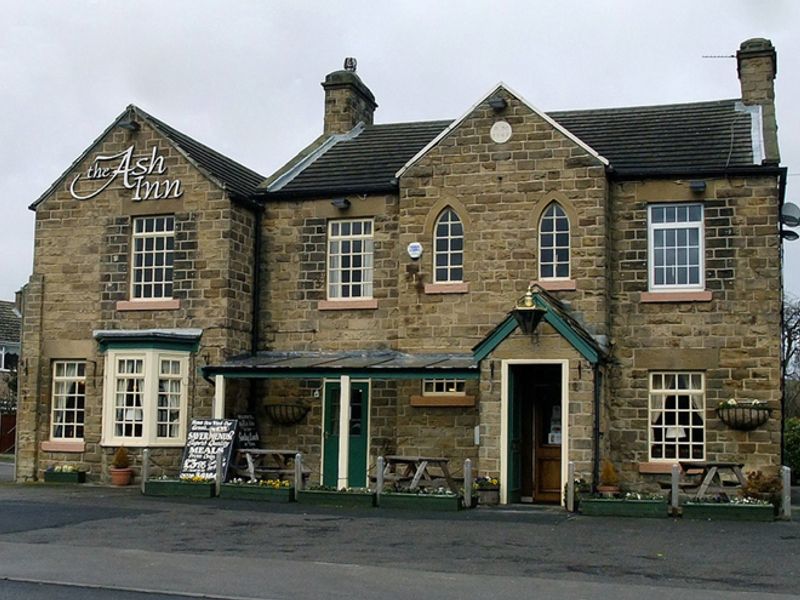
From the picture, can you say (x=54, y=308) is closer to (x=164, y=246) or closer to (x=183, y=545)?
(x=164, y=246)

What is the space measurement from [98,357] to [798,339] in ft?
114

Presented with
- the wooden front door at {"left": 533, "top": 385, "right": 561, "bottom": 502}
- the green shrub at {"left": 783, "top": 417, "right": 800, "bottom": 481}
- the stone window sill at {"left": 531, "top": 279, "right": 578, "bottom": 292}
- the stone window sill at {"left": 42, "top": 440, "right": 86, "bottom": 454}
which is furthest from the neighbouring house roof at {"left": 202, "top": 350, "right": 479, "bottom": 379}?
the green shrub at {"left": 783, "top": 417, "right": 800, "bottom": 481}

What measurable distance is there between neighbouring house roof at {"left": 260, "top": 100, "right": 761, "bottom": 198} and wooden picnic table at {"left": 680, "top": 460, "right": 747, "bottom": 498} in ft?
17.9

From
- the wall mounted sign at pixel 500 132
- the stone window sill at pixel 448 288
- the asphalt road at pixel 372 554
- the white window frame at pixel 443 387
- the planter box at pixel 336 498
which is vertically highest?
the wall mounted sign at pixel 500 132

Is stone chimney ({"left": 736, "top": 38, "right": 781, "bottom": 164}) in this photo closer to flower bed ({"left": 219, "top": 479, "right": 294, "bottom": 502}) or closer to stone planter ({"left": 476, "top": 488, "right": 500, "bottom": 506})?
stone planter ({"left": 476, "top": 488, "right": 500, "bottom": 506})

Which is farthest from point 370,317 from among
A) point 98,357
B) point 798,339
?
point 798,339

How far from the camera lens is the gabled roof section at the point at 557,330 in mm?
19328

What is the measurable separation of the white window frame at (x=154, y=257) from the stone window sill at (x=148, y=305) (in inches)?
3.6

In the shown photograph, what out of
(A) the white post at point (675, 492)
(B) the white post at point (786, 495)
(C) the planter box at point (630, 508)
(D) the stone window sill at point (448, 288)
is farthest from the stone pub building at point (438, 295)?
(B) the white post at point (786, 495)

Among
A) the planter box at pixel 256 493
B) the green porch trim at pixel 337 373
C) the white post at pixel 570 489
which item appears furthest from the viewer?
the green porch trim at pixel 337 373

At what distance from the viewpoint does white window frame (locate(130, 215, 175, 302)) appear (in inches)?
931

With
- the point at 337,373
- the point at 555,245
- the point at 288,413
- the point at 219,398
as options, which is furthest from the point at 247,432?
the point at 555,245

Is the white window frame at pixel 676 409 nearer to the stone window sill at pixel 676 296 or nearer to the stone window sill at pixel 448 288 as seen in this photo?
the stone window sill at pixel 676 296

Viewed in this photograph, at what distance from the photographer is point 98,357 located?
23656 mm
